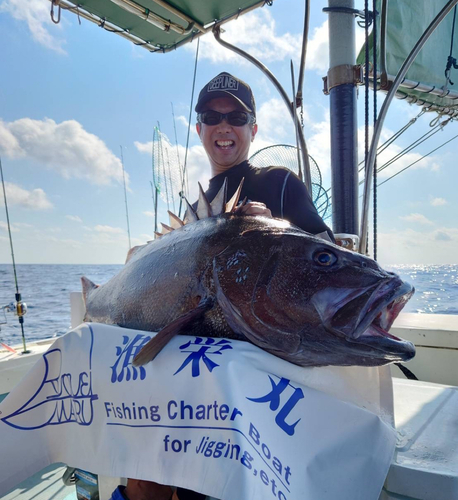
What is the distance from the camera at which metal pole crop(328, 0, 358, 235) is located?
2949 millimetres

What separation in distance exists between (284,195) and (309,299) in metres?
0.95

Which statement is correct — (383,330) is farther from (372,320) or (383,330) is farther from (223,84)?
(223,84)

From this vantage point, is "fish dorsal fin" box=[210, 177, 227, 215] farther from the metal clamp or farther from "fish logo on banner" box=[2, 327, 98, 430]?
the metal clamp

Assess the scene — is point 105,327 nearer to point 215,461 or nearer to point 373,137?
point 215,461

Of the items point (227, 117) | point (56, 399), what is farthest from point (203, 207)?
point (56, 399)

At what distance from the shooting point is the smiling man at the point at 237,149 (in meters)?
2.07

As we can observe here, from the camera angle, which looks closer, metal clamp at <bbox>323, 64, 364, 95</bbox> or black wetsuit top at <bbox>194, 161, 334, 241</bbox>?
black wetsuit top at <bbox>194, 161, 334, 241</bbox>

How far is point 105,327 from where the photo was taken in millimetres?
1487

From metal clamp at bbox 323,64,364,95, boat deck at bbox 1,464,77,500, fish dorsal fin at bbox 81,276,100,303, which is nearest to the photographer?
fish dorsal fin at bbox 81,276,100,303


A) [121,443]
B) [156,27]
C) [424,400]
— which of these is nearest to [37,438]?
[121,443]

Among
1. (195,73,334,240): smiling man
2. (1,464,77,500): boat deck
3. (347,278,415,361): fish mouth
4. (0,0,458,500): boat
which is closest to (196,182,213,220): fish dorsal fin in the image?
(195,73,334,240): smiling man

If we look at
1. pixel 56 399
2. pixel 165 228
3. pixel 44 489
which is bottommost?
pixel 44 489

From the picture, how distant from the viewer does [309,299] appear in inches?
49.1

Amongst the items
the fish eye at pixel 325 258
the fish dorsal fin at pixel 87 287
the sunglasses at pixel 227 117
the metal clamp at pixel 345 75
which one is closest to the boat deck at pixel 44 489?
the fish dorsal fin at pixel 87 287
